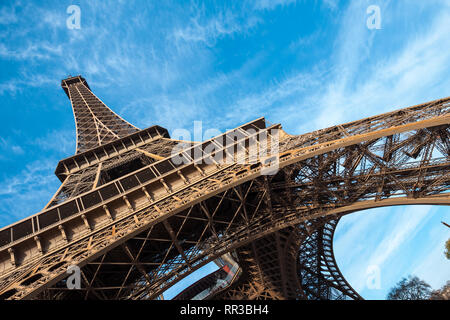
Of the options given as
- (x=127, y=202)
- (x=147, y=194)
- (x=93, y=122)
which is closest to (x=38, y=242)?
(x=127, y=202)

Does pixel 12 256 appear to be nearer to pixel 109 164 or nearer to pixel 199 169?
pixel 199 169

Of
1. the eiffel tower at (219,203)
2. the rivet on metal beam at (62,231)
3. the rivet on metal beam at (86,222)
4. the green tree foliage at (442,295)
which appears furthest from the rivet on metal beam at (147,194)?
the green tree foliage at (442,295)

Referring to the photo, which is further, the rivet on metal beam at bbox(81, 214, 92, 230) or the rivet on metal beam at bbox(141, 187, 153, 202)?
the rivet on metal beam at bbox(141, 187, 153, 202)

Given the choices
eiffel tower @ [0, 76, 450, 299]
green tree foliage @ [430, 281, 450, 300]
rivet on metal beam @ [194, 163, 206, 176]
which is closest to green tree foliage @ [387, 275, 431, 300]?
green tree foliage @ [430, 281, 450, 300]

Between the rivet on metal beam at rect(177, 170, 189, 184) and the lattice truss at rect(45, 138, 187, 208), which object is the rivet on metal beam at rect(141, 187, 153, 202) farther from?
the lattice truss at rect(45, 138, 187, 208)

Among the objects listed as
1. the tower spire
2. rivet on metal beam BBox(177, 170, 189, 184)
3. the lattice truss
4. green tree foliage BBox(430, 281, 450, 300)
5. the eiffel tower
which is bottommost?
green tree foliage BBox(430, 281, 450, 300)
